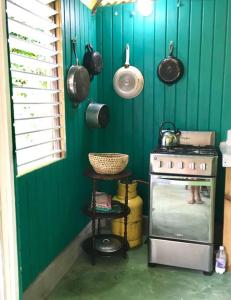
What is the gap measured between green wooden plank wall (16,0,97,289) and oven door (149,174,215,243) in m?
0.69

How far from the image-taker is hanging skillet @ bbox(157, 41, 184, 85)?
2936 millimetres

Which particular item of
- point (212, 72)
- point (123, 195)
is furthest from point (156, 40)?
point (123, 195)

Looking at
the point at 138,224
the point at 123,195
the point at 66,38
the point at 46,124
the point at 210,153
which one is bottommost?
the point at 138,224

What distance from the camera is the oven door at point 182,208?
2424 mm

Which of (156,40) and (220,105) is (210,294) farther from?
(156,40)

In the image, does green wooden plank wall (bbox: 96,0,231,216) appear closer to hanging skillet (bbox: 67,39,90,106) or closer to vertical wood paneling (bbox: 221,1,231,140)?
vertical wood paneling (bbox: 221,1,231,140)

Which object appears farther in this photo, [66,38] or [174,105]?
[174,105]

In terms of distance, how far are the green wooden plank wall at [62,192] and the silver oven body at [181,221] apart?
69cm

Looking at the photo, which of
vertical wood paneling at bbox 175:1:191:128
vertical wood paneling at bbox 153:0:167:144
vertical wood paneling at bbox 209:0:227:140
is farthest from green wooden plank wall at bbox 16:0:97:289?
vertical wood paneling at bbox 209:0:227:140

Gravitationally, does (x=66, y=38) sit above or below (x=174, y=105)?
above

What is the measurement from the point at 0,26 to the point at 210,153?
188cm

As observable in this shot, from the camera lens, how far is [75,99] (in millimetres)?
2533

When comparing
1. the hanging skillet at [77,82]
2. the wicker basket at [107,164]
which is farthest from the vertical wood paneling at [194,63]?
the hanging skillet at [77,82]

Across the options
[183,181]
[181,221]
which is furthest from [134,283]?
[183,181]
